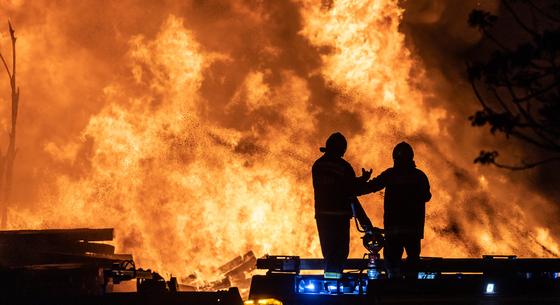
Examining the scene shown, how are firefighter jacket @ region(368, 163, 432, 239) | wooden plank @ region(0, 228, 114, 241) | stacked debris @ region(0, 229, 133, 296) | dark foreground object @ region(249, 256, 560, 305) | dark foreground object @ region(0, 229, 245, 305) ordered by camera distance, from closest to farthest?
dark foreground object @ region(249, 256, 560, 305)
dark foreground object @ region(0, 229, 245, 305)
stacked debris @ region(0, 229, 133, 296)
firefighter jacket @ region(368, 163, 432, 239)
wooden plank @ region(0, 228, 114, 241)

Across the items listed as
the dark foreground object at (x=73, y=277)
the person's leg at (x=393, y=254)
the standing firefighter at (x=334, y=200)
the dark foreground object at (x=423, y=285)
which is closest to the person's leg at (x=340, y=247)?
the standing firefighter at (x=334, y=200)

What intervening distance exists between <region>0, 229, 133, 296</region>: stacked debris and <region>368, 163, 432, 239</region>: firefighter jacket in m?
3.87

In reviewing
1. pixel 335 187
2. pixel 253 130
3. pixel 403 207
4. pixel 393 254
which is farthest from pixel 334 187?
pixel 253 130

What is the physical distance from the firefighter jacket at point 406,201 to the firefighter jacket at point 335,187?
1.74 feet

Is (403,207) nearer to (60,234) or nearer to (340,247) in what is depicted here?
(340,247)

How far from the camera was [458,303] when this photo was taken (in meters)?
9.90

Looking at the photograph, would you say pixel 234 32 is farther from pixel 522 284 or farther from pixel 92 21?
pixel 522 284

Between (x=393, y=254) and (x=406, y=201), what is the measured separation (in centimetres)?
77

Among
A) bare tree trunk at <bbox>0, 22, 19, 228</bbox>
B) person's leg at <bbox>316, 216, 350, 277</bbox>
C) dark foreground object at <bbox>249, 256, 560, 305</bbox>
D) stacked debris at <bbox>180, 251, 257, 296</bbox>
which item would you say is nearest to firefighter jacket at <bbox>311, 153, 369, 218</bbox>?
person's leg at <bbox>316, 216, 350, 277</bbox>

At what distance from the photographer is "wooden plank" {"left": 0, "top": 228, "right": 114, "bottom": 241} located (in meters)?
15.0

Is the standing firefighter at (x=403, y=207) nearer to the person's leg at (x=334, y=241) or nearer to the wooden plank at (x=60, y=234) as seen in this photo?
the person's leg at (x=334, y=241)

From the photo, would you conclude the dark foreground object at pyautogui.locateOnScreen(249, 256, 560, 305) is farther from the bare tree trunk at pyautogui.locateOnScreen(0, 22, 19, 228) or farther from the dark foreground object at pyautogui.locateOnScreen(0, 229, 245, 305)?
the bare tree trunk at pyautogui.locateOnScreen(0, 22, 19, 228)

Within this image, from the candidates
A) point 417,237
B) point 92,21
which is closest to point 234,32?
point 92,21

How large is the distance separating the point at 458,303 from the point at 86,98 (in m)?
19.3
